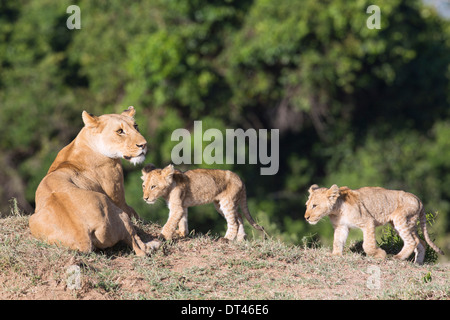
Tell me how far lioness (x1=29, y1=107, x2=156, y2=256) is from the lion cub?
328 millimetres

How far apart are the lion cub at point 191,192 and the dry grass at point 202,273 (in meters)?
0.34

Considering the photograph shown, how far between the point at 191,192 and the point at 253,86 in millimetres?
10659

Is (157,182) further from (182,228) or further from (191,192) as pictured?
(182,228)

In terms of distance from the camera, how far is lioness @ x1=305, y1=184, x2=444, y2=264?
7594 millimetres

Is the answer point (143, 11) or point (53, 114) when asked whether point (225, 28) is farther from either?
point (53, 114)

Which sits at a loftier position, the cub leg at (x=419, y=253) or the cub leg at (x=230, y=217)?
the cub leg at (x=230, y=217)

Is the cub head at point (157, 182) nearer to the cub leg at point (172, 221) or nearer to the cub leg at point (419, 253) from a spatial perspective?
the cub leg at point (172, 221)

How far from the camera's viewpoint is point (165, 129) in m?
17.0

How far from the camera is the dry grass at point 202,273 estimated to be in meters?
6.18

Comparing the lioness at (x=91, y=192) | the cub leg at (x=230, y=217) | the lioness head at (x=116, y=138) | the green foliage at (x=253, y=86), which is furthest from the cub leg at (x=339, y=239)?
the green foliage at (x=253, y=86)

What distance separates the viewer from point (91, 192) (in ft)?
21.7
